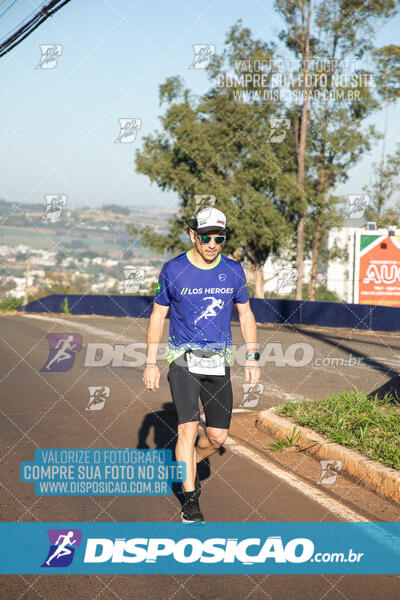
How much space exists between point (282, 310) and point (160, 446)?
22309 mm

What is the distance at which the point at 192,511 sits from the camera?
193 inches

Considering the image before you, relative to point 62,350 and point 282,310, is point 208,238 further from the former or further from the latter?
point 282,310

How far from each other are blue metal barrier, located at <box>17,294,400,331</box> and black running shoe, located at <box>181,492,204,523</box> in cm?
2070

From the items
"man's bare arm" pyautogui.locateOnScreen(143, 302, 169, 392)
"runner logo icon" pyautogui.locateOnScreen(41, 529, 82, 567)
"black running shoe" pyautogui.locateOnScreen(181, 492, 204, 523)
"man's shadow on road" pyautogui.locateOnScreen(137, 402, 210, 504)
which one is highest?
"man's bare arm" pyautogui.locateOnScreen(143, 302, 169, 392)

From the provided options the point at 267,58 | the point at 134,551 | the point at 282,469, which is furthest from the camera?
the point at 267,58

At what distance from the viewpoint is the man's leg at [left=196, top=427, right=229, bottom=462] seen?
525cm

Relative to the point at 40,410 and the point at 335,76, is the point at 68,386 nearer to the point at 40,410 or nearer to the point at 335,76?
the point at 40,410

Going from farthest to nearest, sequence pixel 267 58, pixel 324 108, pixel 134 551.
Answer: pixel 324 108 < pixel 267 58 < pixel 134 551

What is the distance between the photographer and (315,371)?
13.8 meters

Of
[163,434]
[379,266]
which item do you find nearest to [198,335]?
[163,434]

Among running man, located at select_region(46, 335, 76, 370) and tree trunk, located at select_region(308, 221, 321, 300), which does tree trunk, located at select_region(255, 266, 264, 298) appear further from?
running man, located at select_region(46, 335, 76, 370)

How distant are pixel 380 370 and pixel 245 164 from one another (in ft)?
102

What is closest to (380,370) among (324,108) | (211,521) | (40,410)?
(40,410)

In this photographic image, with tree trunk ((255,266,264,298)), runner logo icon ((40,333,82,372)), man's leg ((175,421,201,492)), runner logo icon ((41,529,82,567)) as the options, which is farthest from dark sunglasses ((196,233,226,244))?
tree trunk ((255,266,264,298))
